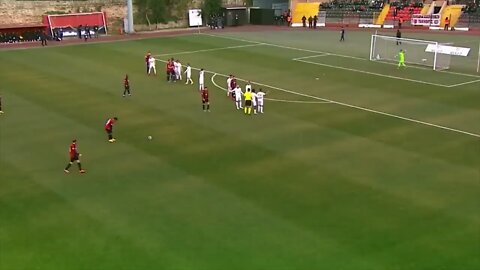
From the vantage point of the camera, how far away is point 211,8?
78.1 meters

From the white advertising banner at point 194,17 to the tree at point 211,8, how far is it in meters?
0.79

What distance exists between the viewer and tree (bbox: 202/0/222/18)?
77.7 meters

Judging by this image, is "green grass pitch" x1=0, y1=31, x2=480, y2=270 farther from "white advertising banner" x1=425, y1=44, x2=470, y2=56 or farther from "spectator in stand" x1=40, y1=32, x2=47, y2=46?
"spectator in stand" x1=40, y1=32, x2=47, y2=46

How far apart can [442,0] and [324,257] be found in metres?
71.7

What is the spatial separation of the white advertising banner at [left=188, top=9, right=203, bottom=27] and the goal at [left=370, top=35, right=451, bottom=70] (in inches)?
1110

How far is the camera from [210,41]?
6347 cm

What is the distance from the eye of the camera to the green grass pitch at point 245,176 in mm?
17125

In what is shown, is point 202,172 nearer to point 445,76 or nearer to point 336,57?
point 445,76

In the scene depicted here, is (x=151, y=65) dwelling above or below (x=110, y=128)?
above

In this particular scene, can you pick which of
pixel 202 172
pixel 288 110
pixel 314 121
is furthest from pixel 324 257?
pixel 288 110

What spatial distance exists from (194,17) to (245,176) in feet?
193

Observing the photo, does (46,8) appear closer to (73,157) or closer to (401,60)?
(401,60)

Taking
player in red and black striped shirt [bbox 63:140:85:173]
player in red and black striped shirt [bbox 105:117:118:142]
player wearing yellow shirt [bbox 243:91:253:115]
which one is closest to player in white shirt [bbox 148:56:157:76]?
player wearing yellow shirt [bbox 243:91:253:115]

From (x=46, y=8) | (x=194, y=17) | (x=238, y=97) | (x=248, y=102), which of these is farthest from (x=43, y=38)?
(x=248, y=102)
